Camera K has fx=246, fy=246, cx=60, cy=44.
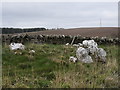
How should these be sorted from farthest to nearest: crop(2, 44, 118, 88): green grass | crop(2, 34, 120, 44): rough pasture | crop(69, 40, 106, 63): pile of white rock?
crop(2, 34, 120, 44): rough pasture → crop(69, 40, 106, 63): pile of white rock → crop(2, 44, 118, 88): green grass

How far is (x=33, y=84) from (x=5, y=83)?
798 millimetres

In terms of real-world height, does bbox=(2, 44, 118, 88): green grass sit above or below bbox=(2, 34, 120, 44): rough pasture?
below

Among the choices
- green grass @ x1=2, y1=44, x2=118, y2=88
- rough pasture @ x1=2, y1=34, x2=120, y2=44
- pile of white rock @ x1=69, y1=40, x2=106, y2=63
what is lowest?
green grass @ x1=2, y1=44, x2=118, y2=88

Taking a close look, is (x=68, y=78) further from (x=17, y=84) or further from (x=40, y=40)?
(x=40, y=40)

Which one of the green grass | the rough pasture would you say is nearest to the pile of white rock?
the green grass

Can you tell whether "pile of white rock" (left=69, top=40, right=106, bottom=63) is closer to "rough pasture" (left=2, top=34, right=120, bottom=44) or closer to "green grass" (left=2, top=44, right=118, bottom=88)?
"green grass" (left=2, top=44, right=118, bottom=88)

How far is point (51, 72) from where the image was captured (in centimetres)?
892

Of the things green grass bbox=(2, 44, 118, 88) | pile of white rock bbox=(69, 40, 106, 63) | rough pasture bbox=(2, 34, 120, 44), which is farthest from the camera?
rough pasture bbox=(2, 34, 120, 44)

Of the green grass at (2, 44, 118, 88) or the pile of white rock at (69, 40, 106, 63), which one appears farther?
the pile of white rock at (69, 40, 106, 63)

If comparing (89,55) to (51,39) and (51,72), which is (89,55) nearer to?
(51,72)

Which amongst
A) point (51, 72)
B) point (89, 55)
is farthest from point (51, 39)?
point (51, 72)

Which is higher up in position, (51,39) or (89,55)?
(51,39)

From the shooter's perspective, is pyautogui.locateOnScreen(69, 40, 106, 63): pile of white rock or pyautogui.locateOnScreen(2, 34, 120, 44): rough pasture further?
pyautogui.locateOnScreen(2, 34, 120, 44): rough pasture

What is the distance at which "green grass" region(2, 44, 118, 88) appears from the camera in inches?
272
